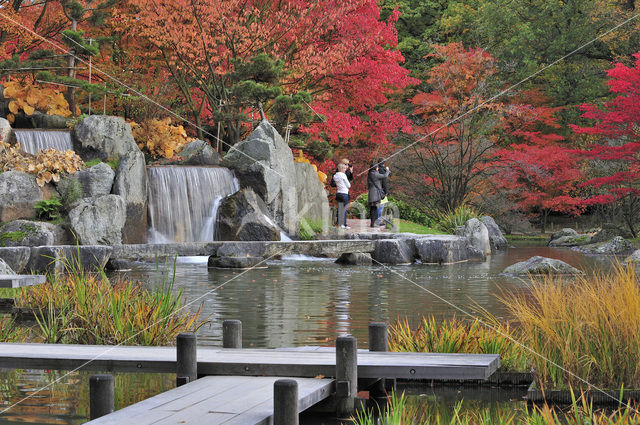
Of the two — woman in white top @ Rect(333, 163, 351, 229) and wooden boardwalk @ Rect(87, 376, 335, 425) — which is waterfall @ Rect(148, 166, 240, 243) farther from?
wooden boardwalk @ Rect(87, 376, 335, 425)

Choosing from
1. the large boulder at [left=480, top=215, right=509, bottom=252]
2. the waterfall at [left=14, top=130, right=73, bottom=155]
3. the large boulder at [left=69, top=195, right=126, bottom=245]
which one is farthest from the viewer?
the large boulder at [left=480, top=215, right=509, bottom=252]

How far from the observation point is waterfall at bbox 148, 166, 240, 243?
20828 millimetres

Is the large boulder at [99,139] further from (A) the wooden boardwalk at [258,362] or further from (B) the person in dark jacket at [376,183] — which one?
(A) the wooden boardwalk at [258,362]

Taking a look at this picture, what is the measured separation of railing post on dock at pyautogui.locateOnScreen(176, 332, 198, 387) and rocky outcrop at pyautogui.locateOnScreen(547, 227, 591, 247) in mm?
24780

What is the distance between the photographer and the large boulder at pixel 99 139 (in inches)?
825

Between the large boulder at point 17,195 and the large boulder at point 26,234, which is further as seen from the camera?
the large boulder at point 17,195

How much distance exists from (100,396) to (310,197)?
18.9 metres

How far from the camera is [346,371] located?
18.9 feet

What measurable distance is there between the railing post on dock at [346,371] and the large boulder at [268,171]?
51.8 ft

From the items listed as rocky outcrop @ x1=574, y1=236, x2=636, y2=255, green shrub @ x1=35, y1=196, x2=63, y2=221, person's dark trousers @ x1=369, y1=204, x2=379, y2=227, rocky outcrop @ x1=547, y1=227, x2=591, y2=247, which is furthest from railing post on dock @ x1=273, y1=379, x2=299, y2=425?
rocky outcrop @ x1=547, y1=227, x2=591, y2=247

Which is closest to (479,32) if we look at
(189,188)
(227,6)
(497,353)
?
(227,6)

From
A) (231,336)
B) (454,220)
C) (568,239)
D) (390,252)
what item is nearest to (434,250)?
(390,252)

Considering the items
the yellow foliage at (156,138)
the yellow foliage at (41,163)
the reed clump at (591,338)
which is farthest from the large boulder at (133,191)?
the reed clump at (591,338)

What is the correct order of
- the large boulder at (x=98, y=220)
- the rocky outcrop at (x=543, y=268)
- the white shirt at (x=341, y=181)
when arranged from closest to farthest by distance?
the rocky outcrop at (x=543, y=268) < the large boulder at (x=98, y=220) < the white shirt at (x=341, y=181)
